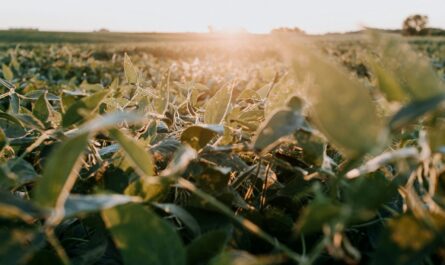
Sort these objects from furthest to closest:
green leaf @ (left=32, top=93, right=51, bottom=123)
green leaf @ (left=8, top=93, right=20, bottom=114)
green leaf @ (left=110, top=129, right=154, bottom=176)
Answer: green leaf @ (left=8, top=93, right=20, bottom=114)
green leaf @ (left=32, top=93, right=51, bottom=123)
green leaf @ (left=110, top=129, right=154, bottom=176)

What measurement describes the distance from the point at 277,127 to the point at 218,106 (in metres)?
0.21

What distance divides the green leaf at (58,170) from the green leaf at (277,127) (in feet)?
0.57

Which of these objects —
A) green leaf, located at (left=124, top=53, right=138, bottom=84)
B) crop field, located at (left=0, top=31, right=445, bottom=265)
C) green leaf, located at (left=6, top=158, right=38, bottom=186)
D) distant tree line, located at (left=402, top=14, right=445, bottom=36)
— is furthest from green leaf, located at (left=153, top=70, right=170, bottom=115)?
distant tree line, located at (left=402, top=14, right=445, bottom=36)

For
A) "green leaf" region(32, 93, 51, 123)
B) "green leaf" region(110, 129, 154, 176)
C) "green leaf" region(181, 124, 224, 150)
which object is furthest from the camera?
"green leaf" region(32, 93, 51, 123)

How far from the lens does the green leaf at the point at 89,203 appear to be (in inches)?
12.4

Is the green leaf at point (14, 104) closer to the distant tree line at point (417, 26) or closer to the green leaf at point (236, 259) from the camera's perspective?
the green leaf at point (236, 259)

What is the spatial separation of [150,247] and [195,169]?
0.47 feet

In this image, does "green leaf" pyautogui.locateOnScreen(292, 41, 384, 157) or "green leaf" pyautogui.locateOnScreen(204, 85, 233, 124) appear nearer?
"green leaf" pyautogui.locateOnScreen(292, 41, 384, 157)

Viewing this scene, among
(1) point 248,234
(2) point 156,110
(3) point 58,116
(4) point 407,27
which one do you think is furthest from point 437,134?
(4) point 407,27

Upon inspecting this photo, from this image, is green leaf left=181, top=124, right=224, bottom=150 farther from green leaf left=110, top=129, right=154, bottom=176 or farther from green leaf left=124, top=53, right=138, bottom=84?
green leaf left=124, top=53, right=138, bottom=84

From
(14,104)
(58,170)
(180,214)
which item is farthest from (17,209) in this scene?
(14,104)

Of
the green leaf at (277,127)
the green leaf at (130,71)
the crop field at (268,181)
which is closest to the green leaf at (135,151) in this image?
the crop field at (268,181)

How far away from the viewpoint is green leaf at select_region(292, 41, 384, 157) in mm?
298

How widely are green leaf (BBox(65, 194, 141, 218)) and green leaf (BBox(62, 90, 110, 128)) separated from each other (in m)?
0.14
